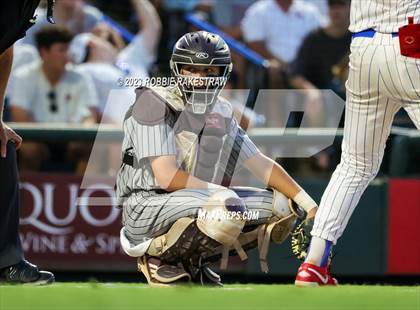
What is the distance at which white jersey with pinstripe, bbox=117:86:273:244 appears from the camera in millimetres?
5734

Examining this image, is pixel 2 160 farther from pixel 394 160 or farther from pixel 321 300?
pixel 394 160

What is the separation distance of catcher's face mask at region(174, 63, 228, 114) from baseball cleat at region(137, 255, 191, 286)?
84 centimetres

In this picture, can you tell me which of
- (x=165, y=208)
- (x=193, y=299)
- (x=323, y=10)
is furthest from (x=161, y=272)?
(x=323, y=10)

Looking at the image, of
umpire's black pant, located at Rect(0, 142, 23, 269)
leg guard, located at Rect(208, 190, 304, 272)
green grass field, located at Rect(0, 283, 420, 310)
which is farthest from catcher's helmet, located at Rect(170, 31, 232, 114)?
green grass field, located at Rect(0, 283, 420, 310)

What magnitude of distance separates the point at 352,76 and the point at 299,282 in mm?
1049

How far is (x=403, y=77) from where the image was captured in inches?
209

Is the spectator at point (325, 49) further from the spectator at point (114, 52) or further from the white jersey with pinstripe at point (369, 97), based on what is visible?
the white jersey with pinstripe at point (369, 97)

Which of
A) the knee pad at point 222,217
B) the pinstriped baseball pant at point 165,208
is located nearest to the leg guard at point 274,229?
the pinstriped baseball pant at point 165,208

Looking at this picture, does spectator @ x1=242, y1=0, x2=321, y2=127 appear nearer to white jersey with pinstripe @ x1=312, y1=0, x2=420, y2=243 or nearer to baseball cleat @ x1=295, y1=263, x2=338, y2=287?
white jersey with pinstripe @ x1=312, y1=0, x2=420, y2=243

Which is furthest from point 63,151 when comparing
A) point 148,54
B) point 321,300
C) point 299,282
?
point 321,300

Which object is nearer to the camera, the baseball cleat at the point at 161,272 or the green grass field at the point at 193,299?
the green grass field at the point at 193,299

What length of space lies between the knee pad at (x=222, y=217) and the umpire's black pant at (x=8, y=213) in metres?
0.95

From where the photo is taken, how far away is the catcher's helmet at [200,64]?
597cm

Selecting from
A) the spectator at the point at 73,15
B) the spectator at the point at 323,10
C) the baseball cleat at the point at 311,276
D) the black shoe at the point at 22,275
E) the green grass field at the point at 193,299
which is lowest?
the black shoe at the point at 22,275
